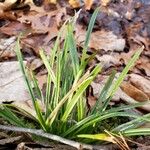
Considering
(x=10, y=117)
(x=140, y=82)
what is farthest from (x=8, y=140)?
(x=140, y=82)

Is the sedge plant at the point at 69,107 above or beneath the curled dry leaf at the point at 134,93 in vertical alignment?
above

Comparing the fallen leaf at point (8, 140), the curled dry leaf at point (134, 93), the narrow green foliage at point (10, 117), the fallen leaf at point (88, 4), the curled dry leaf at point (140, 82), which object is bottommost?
the curled dry leaf at point (140, 82)

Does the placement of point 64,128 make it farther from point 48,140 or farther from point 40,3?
point 40,3

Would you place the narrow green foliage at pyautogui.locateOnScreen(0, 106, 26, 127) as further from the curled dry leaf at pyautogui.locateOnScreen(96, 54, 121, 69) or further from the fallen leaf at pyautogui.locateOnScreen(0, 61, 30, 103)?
the curled dry leaf at pyautogui.locateOnScreen(96, 54, 121, 69)

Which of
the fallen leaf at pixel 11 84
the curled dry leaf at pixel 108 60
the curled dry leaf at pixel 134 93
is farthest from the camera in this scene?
the curled dry leaf at pixel 108 60

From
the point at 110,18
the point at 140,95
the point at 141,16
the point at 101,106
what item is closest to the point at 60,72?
the point at 101,106

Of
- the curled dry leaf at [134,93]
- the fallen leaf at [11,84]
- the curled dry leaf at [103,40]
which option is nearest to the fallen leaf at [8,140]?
the fallen leaf at [11,84]

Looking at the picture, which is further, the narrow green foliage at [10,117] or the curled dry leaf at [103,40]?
the curled dry leaf at [103,40]

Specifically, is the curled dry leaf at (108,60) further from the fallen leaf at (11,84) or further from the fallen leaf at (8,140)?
the fallen leaf at (8,140)

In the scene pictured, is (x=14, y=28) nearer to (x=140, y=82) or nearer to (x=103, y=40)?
(x=103, y=40)
